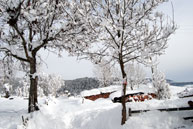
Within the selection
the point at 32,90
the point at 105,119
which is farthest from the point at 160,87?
the point at 32,90

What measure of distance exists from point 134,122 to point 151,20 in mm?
4195

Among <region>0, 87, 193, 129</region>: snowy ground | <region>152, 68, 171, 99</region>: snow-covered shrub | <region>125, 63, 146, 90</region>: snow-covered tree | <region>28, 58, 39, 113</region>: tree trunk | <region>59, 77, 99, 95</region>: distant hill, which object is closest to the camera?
<region>0, 87, 193, 129</region>: snowy ground

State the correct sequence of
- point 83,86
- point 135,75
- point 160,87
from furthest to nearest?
point 83,86 → point 135,75 → point 160,87

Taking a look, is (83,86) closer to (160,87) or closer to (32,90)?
(160,87)

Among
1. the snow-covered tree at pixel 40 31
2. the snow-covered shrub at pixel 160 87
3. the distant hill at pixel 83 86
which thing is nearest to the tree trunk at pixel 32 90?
the snow-covered tree at pixel 40 31

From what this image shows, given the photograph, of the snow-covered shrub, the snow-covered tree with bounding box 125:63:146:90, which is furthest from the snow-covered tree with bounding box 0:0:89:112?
the snow-covered tree with bounding box 125:63:146:90

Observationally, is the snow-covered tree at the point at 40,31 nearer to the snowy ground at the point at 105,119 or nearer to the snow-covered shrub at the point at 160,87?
the snowy ground at the point at 105,119

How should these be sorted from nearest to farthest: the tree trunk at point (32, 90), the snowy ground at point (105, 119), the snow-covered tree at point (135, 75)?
the snowy ground at point (105, 119)
the tree trunk at point (32, 90)
the snow-covered tree at point (135, 75)

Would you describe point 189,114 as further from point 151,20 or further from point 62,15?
point 62,15

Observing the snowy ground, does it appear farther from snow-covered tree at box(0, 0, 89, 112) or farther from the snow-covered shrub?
the snow-covered shrub

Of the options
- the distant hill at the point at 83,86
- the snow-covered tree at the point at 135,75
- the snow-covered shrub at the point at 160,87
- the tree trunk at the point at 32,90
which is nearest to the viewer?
the tree trunk at the point at 32,90

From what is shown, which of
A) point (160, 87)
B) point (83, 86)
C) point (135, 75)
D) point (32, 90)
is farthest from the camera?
point (83, 86)

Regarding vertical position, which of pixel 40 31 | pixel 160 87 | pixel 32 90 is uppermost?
pixel 40 31

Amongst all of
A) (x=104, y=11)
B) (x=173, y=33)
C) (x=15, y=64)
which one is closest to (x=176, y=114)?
(x=173, y=33)
